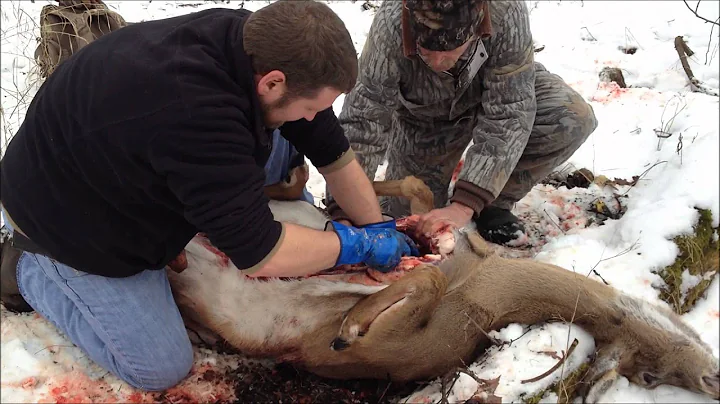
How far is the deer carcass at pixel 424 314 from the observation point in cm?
275

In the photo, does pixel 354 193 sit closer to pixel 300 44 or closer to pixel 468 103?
pixel 468 103

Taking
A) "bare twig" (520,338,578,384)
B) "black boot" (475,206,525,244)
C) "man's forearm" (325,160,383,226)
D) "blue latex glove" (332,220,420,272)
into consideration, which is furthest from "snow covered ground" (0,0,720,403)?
"man's forearm" (325,160,383,226)

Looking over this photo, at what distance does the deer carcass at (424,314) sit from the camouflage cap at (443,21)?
3.15 feet

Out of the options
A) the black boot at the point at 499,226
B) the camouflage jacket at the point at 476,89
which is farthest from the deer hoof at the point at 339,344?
the black boot at the point at 499,226

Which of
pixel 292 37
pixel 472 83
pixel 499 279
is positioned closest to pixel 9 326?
pixel 292 37

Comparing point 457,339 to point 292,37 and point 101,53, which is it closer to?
point 292,37

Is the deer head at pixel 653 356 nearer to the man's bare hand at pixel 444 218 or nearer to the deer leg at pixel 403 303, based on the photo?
the deer leg at pixel 403 303

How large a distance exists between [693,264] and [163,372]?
2694 mm

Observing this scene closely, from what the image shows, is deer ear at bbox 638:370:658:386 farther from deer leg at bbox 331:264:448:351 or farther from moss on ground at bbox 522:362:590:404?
deer leg at bbox 331:264:448:351

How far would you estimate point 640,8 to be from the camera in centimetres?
649

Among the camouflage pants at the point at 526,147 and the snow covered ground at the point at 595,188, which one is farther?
the camouflage pants at the point at 526,147

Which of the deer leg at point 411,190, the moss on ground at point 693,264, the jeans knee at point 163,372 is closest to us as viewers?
the jeans knee at point 163,372

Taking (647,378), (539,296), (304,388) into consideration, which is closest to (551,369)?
(539,296)

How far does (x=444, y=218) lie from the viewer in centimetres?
322
